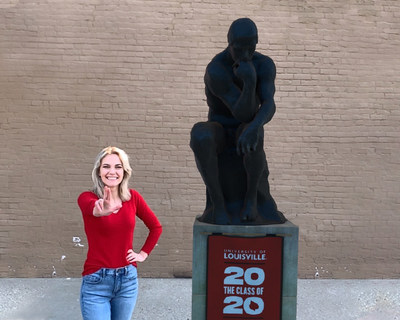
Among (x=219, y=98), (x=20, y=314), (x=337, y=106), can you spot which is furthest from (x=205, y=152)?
(x=337, y=106)

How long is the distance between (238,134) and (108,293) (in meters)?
1.49

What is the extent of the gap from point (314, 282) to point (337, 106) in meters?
2.35

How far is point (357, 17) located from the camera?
605 centimetres

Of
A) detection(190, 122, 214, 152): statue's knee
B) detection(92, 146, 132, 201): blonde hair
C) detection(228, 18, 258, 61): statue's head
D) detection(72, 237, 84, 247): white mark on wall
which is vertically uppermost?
detection(228, 18, 258, 61): statue's head

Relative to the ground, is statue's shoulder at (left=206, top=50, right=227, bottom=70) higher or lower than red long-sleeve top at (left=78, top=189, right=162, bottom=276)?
higher

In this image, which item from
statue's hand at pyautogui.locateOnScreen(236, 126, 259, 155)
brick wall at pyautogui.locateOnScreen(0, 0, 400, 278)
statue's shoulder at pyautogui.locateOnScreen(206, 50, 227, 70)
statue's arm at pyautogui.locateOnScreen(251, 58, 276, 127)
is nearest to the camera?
statue's hand at pyautogui.locateOnScreen(236, 126, 259, 155)

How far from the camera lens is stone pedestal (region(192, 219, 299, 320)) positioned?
3.31 m

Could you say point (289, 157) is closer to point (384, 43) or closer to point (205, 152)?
point (384, 43)

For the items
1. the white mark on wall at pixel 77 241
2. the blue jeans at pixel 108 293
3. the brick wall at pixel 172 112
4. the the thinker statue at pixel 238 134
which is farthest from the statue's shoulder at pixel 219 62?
the white mark on wall at pixel 77 241

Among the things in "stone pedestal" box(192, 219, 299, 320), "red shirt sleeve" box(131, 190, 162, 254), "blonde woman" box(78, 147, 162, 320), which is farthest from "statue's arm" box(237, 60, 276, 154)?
"blonde woman" box(78, 147, 162, 320)

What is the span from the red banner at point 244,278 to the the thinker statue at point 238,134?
186 mm

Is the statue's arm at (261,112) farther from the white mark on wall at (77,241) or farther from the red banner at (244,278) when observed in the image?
the white mark on wall at (77,241)

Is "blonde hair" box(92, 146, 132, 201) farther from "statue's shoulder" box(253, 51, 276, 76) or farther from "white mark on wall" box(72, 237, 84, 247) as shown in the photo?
"white mark on wall" box(72, 237, 84, 247)

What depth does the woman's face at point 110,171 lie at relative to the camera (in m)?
2.66
